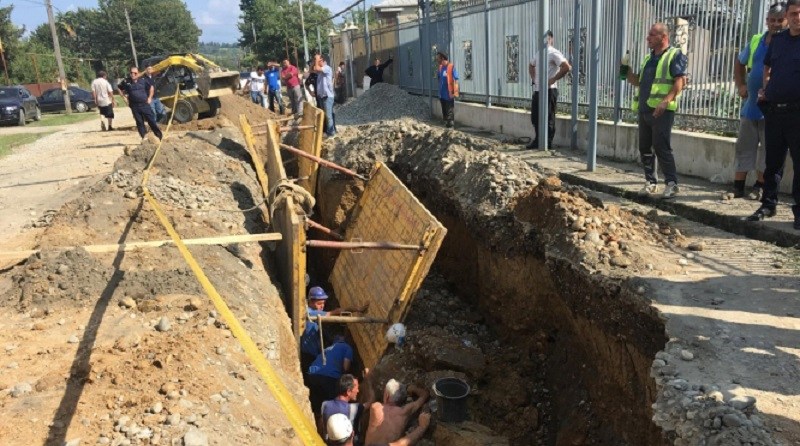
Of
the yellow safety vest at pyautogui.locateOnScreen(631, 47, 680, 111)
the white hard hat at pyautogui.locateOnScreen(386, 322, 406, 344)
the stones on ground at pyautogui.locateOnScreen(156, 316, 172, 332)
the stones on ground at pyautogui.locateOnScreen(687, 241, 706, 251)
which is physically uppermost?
the yellow safety vest at pyautogui.locateOnScreen(631, 47, 680, 111)

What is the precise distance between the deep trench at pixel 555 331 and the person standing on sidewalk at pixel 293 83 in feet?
38.4

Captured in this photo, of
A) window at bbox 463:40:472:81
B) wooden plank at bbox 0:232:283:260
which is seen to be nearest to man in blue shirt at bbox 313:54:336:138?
window at bbox 463:40:472:81

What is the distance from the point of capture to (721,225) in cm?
554

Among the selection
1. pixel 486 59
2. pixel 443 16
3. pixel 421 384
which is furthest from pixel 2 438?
pixel 443 16

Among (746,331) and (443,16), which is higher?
(443,16)

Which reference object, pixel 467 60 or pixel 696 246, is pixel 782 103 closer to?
pixel 696 246

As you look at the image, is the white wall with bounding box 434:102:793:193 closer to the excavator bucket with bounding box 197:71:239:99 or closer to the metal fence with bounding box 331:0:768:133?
the metal fence with bounding box 331:0:768:133

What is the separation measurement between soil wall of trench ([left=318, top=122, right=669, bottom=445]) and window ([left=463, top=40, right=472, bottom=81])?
6.47m

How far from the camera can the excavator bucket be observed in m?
17.4

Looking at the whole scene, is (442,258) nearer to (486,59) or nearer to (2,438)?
(2,438)

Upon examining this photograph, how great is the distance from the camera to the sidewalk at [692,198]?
5117 millimetres

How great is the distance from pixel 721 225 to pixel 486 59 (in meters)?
8.54

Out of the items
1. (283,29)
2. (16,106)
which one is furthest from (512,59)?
(283,29)

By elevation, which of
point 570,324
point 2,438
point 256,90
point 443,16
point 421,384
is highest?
point 443,16
